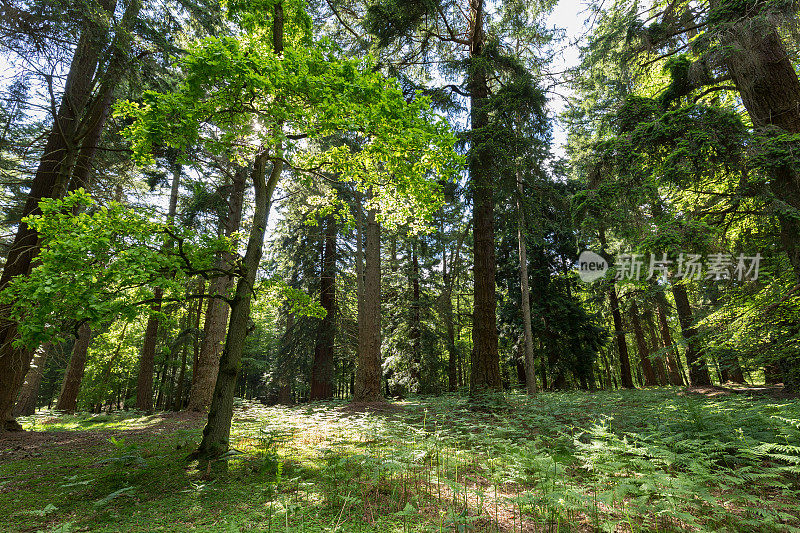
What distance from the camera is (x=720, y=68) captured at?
23.4ft

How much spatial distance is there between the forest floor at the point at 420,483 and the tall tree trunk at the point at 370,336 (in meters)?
5.00

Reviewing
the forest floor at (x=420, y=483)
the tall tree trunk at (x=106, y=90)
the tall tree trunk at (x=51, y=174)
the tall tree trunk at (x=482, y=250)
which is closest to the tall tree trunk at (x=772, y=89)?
the forest floor at (x=420, y=483)

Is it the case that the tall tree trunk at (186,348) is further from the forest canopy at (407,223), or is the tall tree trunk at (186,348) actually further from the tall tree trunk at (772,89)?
the tall tree trunk at (772,89)

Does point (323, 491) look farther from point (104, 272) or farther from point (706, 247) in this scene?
point (706, 247)

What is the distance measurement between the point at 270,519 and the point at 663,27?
12.5 m

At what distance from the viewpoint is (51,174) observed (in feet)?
23.2

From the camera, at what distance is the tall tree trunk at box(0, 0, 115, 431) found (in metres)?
6.13

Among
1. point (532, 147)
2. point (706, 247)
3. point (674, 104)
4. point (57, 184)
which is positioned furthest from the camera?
point (532, 147)

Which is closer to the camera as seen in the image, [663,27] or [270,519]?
[270,519]

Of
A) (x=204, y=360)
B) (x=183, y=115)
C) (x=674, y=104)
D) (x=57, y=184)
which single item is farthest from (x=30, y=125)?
(x=674, y=104)

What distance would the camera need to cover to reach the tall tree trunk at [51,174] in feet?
20.1

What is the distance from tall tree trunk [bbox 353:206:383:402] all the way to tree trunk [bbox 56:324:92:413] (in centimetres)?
999

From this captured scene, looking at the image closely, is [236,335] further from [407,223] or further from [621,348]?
[621,348]

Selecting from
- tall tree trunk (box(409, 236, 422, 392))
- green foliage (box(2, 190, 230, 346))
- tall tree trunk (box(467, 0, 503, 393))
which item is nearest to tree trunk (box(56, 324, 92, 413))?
green foliage (box(2, 190, 230, 346))
